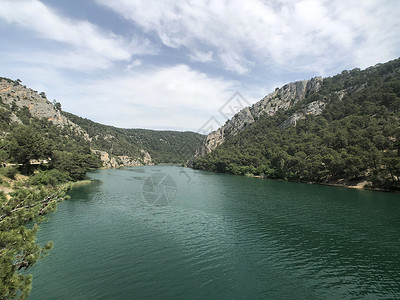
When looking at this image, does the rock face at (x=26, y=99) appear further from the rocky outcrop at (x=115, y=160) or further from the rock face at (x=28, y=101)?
the rocky outcrop at (x=115, y=160)

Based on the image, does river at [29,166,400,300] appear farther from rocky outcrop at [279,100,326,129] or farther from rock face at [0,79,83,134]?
rock face at [0,79,83,134]

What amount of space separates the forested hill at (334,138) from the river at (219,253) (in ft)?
87.5

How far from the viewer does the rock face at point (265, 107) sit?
15862cm

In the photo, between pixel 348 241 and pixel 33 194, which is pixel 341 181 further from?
pixel 33 194

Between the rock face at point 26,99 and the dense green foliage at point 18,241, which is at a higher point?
the rock face at point 26,99


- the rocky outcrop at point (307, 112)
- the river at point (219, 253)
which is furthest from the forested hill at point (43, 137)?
the rocky outcrop at point (307, 112)

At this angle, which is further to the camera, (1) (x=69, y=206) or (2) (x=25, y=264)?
(1) (x=69, y=206)

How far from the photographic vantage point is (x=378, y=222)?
28.9 m

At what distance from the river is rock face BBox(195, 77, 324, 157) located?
13760 cm

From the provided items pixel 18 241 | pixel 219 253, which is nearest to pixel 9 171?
pixel 219 253

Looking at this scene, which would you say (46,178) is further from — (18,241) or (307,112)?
(307,112)

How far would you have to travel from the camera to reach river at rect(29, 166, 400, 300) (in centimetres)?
1450

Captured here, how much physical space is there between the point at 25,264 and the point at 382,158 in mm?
67116

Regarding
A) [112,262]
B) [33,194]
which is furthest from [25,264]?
[112,262]
